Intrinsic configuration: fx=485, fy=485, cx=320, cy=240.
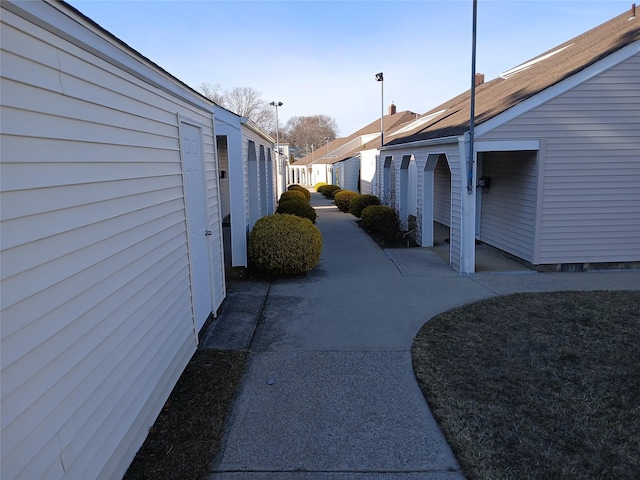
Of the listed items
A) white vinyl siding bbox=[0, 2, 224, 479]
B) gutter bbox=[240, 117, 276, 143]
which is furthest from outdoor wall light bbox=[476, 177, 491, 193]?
white vinyl siding bbox=[0, 2, 224, 479]

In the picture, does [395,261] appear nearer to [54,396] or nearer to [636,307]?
[636,307]

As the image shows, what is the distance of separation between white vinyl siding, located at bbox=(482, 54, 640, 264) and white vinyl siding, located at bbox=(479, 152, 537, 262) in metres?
0.33

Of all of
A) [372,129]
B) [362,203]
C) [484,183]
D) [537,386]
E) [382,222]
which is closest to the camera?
[537,386]

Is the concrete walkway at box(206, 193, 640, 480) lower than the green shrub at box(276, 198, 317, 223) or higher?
lower

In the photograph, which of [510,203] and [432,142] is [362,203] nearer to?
[432,142]

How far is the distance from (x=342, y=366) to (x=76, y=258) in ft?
10.0

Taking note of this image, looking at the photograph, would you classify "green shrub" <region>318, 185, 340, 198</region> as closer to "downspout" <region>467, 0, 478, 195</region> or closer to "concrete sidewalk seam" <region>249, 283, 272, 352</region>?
"downspout" <region>467, 0, 478, 195</region>

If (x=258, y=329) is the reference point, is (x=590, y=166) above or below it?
above

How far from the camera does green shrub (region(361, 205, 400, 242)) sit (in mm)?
13172

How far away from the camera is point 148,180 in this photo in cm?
396

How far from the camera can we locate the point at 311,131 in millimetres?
83125

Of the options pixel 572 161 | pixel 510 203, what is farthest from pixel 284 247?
pixel 572 161

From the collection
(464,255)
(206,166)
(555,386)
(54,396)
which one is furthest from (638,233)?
(54,396)

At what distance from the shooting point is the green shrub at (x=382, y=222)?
13.2 meters
